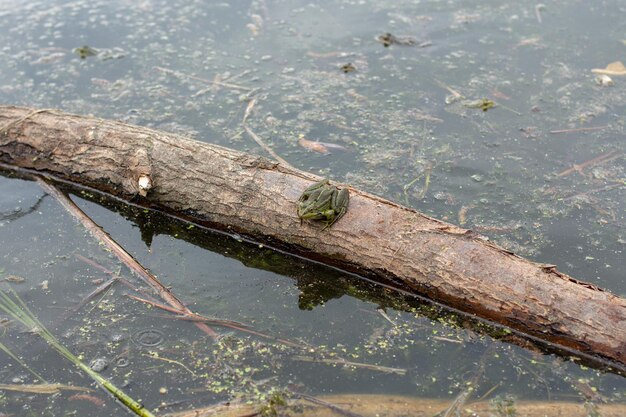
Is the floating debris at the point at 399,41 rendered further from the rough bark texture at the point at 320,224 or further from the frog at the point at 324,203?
the frog at the point at 324,203

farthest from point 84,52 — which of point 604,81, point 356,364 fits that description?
point 604,81

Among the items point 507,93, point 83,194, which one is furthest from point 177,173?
point 507,93

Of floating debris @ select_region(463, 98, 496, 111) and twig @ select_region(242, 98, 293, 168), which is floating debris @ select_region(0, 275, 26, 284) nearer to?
twig @ select_region(242, 98, 293, 168)

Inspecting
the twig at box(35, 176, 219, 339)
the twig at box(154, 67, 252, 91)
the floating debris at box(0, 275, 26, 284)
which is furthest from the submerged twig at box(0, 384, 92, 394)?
the twig at box(154, 67, 252, 91)

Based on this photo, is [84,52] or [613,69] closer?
[613,69]

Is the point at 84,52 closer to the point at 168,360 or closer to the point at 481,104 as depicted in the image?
the point at 481,104

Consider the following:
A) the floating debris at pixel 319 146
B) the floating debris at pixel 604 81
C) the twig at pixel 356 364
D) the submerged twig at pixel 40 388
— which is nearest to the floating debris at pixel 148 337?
the submerged twig at pixel 40 388
